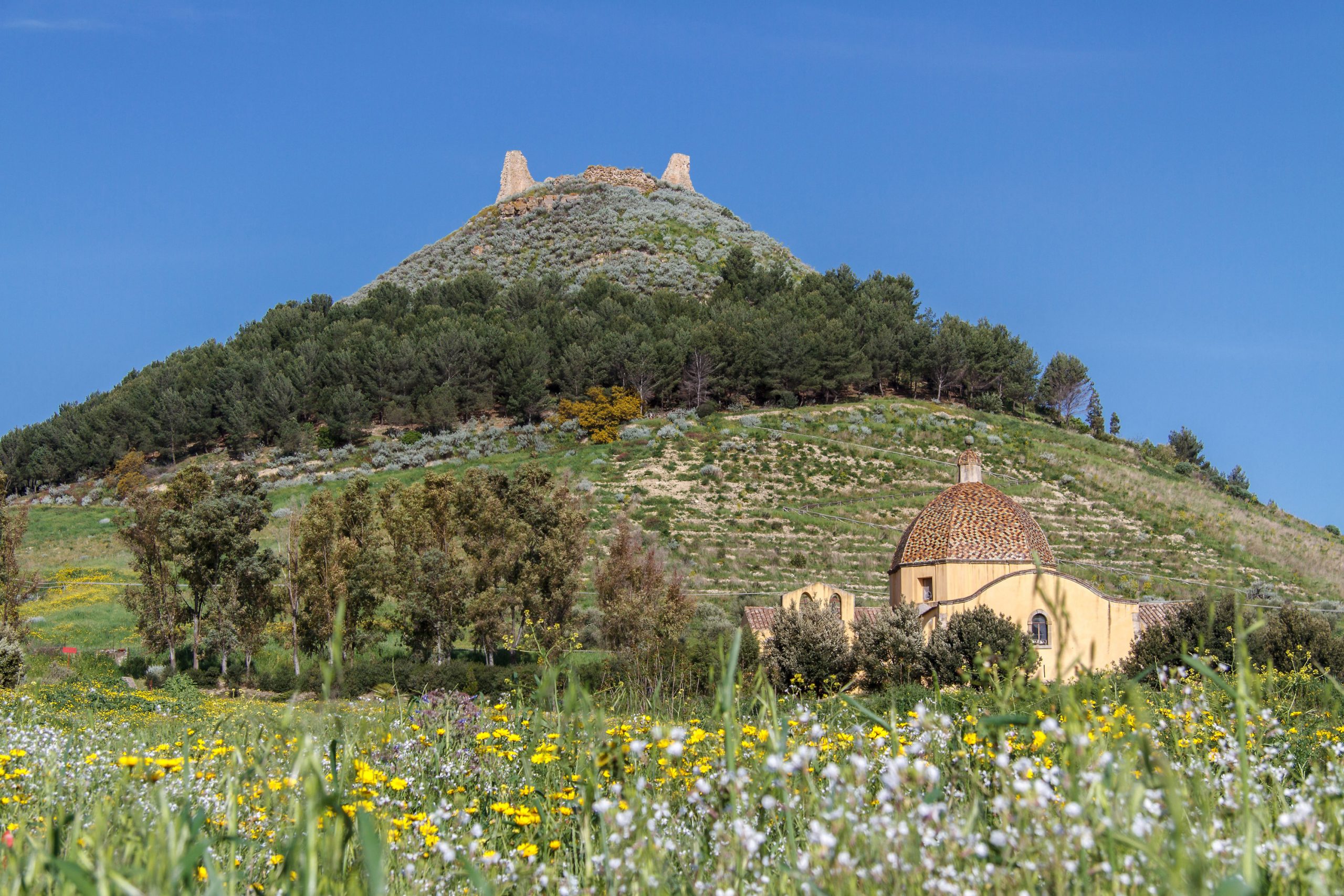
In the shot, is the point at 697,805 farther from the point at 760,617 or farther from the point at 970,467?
the point at 970,467

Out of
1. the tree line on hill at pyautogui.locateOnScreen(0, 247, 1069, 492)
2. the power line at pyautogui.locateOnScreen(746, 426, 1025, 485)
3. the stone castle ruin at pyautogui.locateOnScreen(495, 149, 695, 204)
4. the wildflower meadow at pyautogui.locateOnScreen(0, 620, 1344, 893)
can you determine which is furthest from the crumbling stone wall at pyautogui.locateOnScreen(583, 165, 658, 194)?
the wildflower meadow at pyautogui.locateOnScreen(0, 620, 1344, 893)

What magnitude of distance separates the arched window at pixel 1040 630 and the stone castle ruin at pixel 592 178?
353 feet

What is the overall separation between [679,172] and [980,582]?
11452 cm

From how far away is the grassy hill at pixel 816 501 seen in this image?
38219 mm

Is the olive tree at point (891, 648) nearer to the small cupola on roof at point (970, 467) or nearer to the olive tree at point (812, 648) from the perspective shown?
the olive tree at point (812, 648)

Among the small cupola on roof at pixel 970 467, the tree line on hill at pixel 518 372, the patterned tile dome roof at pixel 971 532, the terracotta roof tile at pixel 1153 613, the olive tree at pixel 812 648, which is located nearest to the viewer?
the olive tree at pixel 812 648

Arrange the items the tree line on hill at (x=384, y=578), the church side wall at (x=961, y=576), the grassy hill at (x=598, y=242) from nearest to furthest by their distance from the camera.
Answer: the tree line on hill at (x=384, y=578) < the church side wall at (x=961, y=576) < the grassy hill at (x=598, y=242)

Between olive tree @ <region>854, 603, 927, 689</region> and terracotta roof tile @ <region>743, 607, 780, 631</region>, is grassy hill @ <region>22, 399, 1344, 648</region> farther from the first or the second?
olive tree @ <region>854, 603, 927, 689</region>

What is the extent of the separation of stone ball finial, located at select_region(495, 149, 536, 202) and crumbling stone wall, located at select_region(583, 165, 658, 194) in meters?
8.40

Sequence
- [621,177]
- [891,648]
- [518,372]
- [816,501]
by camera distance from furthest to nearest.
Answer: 1. [621,177]
2. [518,372]
3. [816,501]
4. [891,648]

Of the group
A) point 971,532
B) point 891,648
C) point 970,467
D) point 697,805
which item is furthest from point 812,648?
point 697,805

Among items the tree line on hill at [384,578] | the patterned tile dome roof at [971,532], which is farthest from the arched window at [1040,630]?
the tree line on hill at [384,578]

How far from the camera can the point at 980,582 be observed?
25.5 meters

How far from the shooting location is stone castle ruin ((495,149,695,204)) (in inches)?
4919
